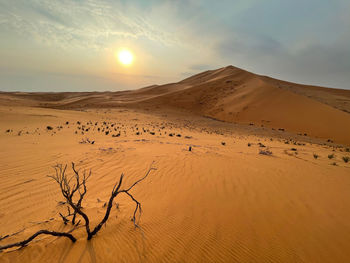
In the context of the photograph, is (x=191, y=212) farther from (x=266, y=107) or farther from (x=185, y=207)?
(x=266, y=107)

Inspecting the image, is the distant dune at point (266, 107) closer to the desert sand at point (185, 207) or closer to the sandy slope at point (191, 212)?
the desert sand at point (185, 207)

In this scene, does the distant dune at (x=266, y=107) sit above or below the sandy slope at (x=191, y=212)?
above

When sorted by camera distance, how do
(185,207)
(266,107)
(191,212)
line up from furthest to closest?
(266,107) → (185,207) → (191,212)

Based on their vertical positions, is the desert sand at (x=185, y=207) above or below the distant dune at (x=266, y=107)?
below

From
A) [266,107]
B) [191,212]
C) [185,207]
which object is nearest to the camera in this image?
[191,212]

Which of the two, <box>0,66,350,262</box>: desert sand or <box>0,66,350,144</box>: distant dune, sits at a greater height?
<box>0,66,350,144</box>: distant dune

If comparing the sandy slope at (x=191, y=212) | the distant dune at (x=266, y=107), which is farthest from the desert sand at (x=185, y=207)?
the distant dune at (x=266, y=107)

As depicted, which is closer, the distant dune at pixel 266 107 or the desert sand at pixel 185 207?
the desert sand at pixel 185 207

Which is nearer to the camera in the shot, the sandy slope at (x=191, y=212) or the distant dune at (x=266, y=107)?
the sandy slope at (x=191, y=212)

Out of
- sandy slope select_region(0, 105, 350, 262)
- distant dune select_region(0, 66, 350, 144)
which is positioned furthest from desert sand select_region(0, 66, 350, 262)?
distant dune select_region(0, 66, 350, 144)

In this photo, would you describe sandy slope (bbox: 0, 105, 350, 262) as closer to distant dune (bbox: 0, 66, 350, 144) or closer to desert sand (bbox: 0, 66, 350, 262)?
desert sand (bbox: 0, 66, 350, 262)

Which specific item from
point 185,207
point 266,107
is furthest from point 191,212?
point 266,107

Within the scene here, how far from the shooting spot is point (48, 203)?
2971 millimetres

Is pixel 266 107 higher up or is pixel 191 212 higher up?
pixel 266 107
